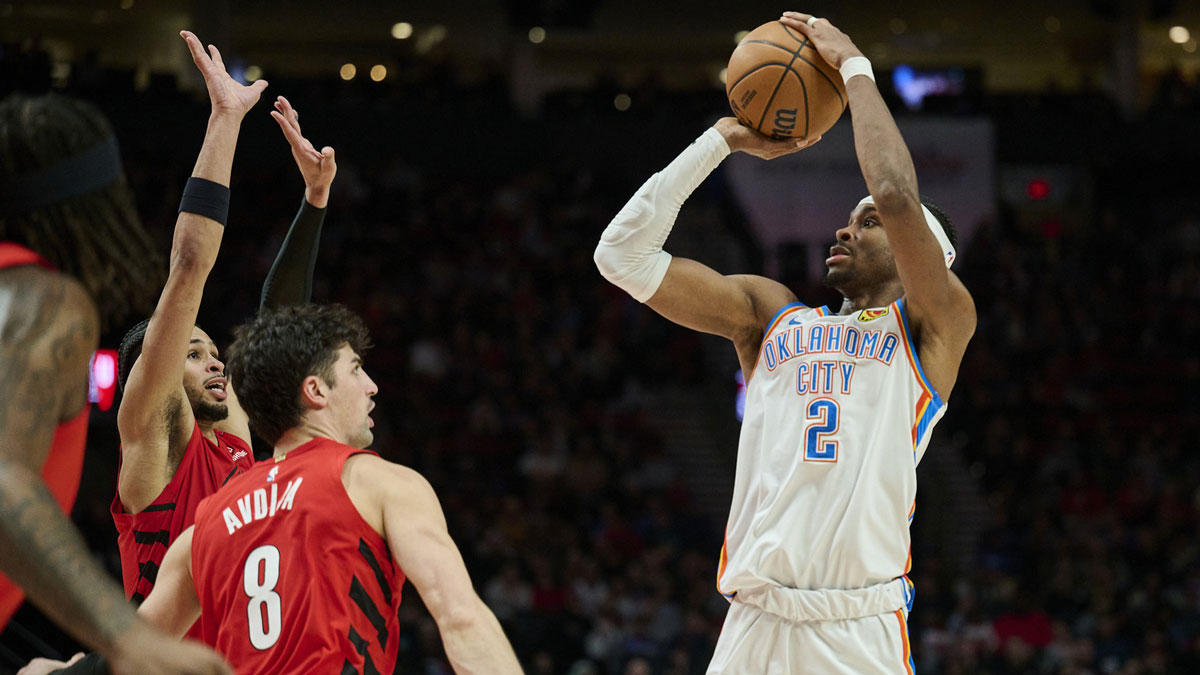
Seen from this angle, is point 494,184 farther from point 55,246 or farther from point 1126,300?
point 55,246

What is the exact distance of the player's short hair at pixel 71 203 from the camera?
244 cm

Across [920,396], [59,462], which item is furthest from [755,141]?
[59,462]

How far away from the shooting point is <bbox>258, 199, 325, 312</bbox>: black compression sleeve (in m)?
4.59

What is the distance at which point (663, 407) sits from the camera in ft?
57.1

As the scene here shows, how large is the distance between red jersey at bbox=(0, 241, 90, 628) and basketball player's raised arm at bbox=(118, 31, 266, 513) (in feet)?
3.44

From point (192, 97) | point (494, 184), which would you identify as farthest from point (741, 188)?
point (192, 97)

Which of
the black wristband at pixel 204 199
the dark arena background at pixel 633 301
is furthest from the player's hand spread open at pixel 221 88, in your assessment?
the dark arena background at pixel 633 301

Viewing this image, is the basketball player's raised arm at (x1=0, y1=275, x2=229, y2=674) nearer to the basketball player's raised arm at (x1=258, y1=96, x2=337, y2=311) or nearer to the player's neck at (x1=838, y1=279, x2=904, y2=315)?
the basketball player's raised arm at (x1=258, y1=96, x2=337, y2=311)

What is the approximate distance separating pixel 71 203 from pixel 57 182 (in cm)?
4

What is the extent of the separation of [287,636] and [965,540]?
14455 mm

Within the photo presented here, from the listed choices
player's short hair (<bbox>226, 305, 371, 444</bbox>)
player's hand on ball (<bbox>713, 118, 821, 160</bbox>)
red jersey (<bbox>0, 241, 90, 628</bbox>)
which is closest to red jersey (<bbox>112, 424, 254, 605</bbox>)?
player's short hair (<bbox>226, 305, 371, 444</bbox>)

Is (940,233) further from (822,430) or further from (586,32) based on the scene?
(586,32)

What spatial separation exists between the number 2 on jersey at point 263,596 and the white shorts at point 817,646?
58.5 inches

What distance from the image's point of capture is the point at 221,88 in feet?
12.9
